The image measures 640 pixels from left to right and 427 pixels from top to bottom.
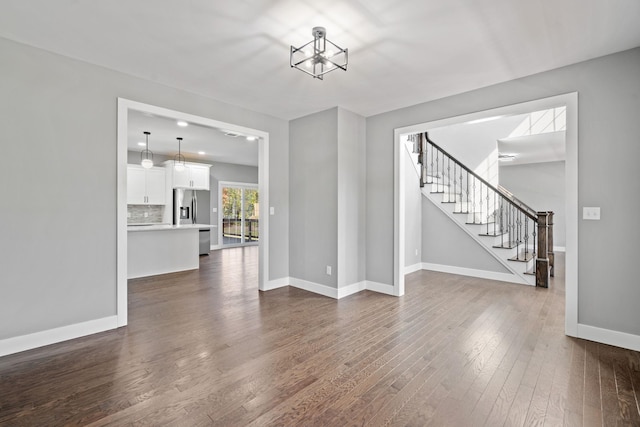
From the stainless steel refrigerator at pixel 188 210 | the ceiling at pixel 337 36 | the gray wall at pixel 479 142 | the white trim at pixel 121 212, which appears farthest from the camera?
the stainless steel refrigerator at pixel 188 210

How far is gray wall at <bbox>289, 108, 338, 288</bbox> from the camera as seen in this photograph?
14.7 feet

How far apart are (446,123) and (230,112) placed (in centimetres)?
288

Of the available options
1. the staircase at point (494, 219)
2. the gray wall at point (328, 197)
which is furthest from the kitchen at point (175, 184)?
the staircase at point (494, 219)

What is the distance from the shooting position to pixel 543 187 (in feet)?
31.8

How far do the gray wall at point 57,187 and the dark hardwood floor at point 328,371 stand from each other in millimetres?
403

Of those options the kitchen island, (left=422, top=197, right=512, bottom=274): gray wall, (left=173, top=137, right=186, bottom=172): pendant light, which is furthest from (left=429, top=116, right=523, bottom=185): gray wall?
(left=173, top=137, right=186, bottom=172): pendant light

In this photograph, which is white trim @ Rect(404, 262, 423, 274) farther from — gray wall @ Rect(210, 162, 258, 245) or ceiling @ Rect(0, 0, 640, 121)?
gray wall @ Rect(210, 162, 258, 245)

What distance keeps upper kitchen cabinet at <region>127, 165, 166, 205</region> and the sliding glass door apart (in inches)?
83.9

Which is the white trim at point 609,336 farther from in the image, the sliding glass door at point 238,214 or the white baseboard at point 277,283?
the sliding glass door at point 238,214

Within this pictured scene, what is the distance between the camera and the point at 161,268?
595cm

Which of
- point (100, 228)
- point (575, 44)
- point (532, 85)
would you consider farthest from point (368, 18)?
point (100, 228)

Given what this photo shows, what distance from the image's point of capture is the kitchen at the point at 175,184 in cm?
575

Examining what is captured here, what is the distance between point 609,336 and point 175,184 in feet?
28.3

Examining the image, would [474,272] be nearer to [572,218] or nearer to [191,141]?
[572,218]
